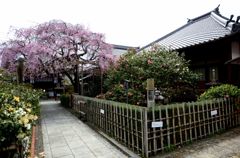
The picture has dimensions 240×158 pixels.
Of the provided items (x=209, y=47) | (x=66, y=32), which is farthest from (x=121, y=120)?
(x=66, y=32)

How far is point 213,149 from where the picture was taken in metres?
7.78

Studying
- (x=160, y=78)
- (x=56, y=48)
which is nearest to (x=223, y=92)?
(x=160, y=78)

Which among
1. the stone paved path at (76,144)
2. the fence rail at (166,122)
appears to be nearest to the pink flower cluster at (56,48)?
the stone paved path at (76,144)

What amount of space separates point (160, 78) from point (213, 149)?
5.66 metres

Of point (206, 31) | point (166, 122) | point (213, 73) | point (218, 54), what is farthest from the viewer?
point (206, 31)

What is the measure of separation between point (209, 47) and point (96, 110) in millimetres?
6790

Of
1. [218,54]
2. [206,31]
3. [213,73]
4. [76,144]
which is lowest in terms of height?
[76,144]

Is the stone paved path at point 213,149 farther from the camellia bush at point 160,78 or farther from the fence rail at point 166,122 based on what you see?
the camellia bush at point 160,78

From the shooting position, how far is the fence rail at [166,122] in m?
7.71

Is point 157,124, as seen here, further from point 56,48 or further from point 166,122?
point 56,48

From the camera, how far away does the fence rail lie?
771 centimetres

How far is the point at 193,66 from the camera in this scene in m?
15.1

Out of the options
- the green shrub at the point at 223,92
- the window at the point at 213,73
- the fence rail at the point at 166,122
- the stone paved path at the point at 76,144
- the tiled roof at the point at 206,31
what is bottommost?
the stone paved path at the point at 76,144

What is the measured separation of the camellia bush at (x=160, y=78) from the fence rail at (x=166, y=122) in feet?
8.11
